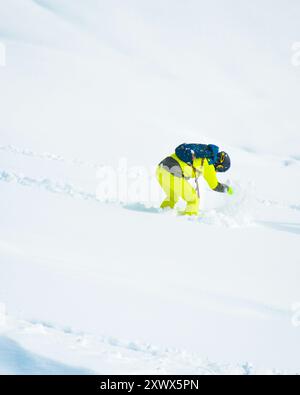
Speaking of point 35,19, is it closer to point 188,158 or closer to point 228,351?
point 188,158

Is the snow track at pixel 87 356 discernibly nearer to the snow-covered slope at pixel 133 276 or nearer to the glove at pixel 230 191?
the snow-covered slope at pixel 133 276

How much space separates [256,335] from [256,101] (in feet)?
153

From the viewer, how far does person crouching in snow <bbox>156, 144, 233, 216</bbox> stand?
20.7ft

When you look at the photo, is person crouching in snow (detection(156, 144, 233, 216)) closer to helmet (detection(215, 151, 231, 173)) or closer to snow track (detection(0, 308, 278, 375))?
helmet (detection(215, 151, 231, 173))

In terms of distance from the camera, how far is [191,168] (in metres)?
6.35

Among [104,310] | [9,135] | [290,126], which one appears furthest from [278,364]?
[290,126]

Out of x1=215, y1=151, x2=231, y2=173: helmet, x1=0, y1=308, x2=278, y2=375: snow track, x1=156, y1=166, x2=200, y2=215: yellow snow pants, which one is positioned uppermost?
x1=215, y1=151, x2=231, y2=173: helmet

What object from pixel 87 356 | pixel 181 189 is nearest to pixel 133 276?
pixel 87 356

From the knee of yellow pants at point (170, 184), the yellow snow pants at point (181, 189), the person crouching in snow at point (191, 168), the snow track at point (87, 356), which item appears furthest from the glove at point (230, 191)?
the snow track at point (87, 356)

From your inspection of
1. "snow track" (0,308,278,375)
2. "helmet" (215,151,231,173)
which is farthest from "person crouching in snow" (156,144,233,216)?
A: "snow track" (0,308,278,375)

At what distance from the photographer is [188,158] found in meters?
6.29

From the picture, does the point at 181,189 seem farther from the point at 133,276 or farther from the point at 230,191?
the point at 133,276

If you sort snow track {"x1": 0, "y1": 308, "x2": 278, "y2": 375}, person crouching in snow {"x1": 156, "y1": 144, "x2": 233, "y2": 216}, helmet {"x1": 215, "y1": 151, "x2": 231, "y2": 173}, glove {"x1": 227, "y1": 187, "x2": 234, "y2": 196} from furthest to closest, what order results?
glove {"x1": 227, "y1": 187, "x2": 234, "y2": 196}, helmet {"x1": 215, "y1": 151, "x2": 231, "y2": 173}, person crouching in snow {"x1": 156, "y1": 144, "x2": 233, "y2": 216}, snow track {"x1": 0, "y1": 308, "x2": 278, "y2": 375}

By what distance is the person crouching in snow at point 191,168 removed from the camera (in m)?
6.31
